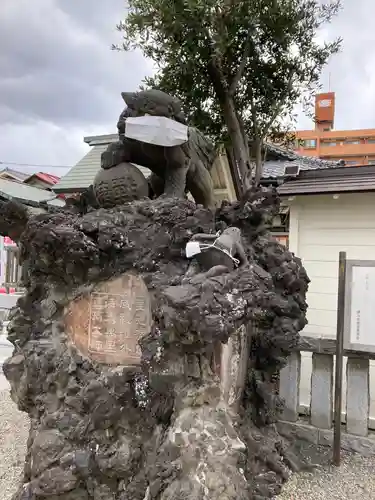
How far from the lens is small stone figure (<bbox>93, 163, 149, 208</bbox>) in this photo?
291 centimetres

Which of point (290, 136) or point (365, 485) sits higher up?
point (290, 136)

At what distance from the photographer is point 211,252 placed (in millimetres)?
2336

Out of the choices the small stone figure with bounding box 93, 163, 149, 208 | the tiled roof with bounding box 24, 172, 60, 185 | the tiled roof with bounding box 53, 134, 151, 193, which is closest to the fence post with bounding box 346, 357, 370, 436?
the small stone figure with bounding box 93, 163, 149, 208

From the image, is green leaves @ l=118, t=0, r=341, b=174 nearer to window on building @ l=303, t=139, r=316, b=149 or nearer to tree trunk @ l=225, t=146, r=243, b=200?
tree trunk @ l=225, t=146, r=243, b=200

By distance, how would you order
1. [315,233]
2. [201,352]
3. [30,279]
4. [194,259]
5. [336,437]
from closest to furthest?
[201,352] → [194,259] → [30,279] → [336,437] → [315,233]

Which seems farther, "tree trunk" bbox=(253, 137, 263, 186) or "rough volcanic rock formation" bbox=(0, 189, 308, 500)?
"tree trunk" bbox=(253, 137, 263, 186)

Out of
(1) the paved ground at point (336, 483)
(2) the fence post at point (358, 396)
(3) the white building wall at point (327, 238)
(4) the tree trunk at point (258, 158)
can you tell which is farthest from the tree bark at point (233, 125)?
(1) the paved ground at point (336, 483)

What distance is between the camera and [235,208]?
10.0 ft

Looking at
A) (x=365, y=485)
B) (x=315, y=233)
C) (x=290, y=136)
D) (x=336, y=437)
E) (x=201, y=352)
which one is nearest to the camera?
(x=201, y=352)

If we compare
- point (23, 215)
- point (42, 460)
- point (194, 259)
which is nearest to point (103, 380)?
point (42, 460)

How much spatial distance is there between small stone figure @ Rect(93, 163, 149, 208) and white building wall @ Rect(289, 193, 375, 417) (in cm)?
348

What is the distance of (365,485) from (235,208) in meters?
2.32

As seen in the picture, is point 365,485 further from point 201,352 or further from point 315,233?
point 315,233

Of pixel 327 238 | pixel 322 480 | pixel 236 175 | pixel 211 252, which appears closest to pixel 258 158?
pixel 236 175
